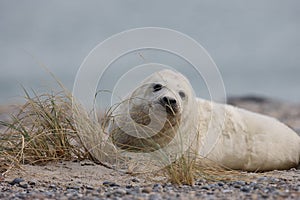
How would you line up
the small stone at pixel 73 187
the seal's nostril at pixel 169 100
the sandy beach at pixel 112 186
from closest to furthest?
the sandy beach at pixel 112 186 < the small stone at pixel 73 187 < the seal's nostril at pixel 169 100

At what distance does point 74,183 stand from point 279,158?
117 inches

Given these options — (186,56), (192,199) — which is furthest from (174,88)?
(192,199)

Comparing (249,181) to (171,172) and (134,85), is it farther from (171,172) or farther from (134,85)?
(134,85)

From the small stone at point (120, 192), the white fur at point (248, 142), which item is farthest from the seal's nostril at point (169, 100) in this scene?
the small stone at point (120, 192)

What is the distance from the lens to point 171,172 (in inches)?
185

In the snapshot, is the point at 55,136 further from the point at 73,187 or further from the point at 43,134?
the point at 73,187

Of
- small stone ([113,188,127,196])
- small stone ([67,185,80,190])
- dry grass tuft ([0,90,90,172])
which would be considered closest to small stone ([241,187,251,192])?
small stone ([113,188,127,196])

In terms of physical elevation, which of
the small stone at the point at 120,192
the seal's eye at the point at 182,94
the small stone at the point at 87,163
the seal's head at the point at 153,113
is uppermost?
the seal's eye at the point at 182,94

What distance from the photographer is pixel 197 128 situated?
6266mm

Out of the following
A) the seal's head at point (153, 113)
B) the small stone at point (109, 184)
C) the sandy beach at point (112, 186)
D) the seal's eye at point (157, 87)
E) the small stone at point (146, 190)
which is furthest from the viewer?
the seal's eye at point (157, 87)

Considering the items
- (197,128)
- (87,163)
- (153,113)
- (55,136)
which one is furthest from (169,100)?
(55,136)

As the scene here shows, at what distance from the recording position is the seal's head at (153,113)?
5.74 meters

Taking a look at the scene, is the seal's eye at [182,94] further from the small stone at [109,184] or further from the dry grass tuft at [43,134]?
the small stone at [109,184]

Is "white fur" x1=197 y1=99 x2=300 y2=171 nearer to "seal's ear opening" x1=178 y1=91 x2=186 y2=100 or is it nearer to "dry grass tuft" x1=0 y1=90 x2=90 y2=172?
"seal's ear opening" x1=178 y1=91 x2=186 y2=100
